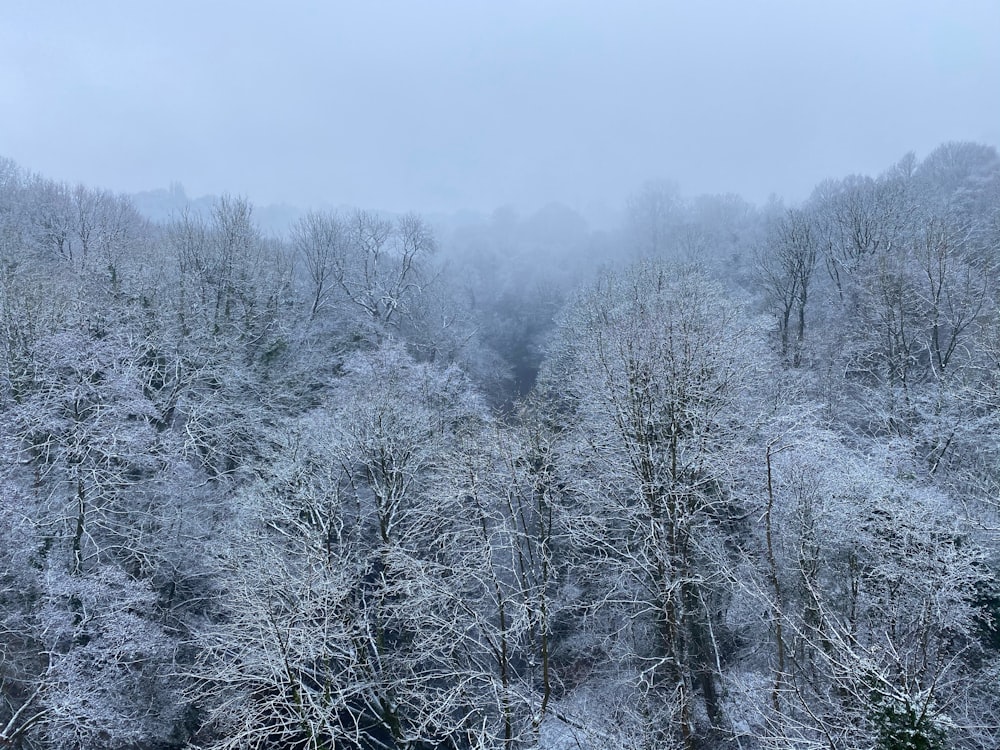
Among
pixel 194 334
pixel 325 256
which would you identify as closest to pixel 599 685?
pixel 194 334

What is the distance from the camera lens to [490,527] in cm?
1669

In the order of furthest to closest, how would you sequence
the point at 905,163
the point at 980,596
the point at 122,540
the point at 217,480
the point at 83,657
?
the point at 905,163 < the point at 217,480 < the point at 122,540 < the point at 83,657 < the point at 980,596

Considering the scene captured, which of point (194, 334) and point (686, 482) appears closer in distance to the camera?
point (686, 482)

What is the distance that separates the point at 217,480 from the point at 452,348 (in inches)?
684

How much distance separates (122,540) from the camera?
48.6 ft

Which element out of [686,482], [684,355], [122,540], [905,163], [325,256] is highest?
[905,163]

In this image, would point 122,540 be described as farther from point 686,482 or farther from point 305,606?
point 686,482

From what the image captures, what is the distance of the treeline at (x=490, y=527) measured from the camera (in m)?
11.0

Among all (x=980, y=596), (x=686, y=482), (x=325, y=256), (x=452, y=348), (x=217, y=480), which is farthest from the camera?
(x=452, y=348)

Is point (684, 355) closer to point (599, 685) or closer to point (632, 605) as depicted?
point (632, 605)

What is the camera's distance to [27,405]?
1365 cm

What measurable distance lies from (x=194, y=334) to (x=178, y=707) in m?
13.2

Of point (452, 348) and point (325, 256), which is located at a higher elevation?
point (325, 256)

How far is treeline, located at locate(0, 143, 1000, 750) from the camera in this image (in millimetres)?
10961
